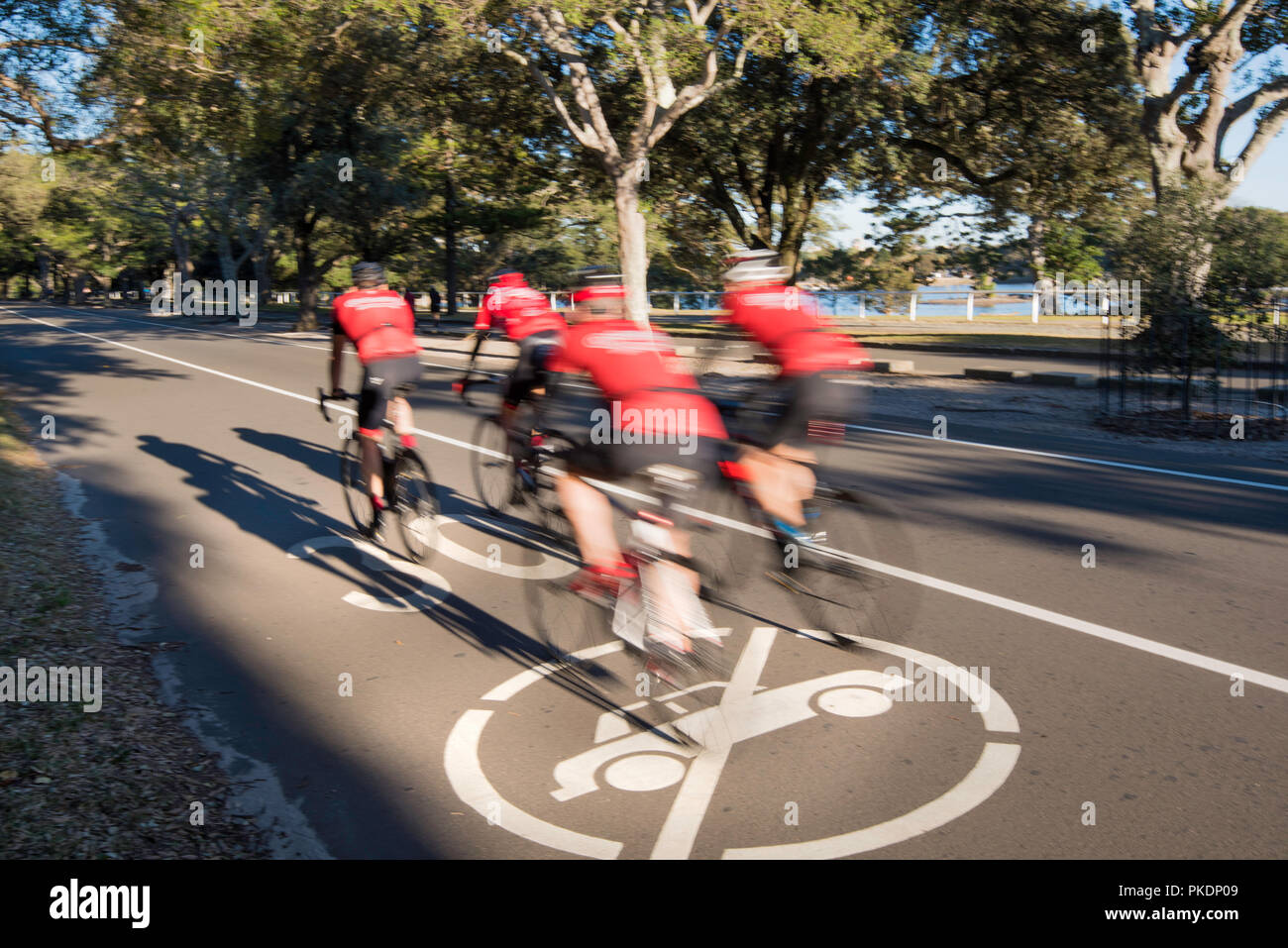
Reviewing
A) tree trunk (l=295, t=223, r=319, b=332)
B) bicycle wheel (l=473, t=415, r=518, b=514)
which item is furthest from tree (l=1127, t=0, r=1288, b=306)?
tree trunk (l=295, t=223, r=319, b=332)

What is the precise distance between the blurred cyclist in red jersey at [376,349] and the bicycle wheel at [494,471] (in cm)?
113

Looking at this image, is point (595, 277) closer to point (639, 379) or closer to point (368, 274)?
point (639, 379)

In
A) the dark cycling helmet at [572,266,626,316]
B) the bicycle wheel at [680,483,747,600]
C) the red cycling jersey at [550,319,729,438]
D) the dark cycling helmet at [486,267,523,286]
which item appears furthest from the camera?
the dark cycling helmet at [486,267,523,286]

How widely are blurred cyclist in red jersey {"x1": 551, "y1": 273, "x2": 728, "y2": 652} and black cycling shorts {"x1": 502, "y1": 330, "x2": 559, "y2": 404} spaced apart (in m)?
3.03

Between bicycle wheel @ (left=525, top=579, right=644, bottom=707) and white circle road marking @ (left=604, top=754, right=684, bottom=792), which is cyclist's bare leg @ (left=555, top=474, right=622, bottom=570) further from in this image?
white circle road marking @ (left=604, top=754, right=684, bottom=792)

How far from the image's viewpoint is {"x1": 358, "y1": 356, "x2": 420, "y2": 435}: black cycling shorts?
689 cm

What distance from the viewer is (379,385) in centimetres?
690

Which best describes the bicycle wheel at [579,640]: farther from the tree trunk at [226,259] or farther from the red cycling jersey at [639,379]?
the tree trunk at [226,259]

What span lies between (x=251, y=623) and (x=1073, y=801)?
4.41m

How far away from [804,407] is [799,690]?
1572 millimetres

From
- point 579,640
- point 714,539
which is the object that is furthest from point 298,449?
point 579,640

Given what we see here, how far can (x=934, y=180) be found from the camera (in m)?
28.8
